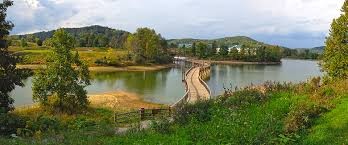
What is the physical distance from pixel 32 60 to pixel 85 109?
303ft

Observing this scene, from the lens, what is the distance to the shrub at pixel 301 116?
14.8m

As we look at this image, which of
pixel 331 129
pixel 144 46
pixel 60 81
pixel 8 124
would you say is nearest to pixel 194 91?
pixel 60 81

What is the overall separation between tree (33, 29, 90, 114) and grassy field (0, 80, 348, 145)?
24.4 metres

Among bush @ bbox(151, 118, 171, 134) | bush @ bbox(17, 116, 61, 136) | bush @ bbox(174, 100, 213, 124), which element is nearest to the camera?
bush @ bbox(151, 118, 171, 134)

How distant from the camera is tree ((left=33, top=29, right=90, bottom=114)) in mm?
40594

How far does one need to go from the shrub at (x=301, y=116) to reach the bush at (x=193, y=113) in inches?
123

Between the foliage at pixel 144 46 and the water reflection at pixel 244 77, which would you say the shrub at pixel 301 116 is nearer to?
the water reflection at pixel 244 77

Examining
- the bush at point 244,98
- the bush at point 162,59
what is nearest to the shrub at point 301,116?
the bush at point 244,98

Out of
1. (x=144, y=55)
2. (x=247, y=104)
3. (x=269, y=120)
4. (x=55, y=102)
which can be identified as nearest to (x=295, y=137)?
(x=269, y=120)

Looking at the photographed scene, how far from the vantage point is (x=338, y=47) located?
43.8m

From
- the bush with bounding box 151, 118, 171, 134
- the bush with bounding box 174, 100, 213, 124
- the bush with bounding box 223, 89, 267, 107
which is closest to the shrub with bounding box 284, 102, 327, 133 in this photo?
the bush with bounding box 223, 89, 267, 107

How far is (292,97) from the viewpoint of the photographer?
1912 centimetres

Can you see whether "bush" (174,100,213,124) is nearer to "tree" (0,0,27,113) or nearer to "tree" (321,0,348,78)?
"tree" (0,0,27,113)

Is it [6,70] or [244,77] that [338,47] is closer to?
[6,70]
